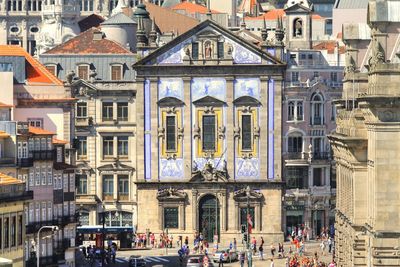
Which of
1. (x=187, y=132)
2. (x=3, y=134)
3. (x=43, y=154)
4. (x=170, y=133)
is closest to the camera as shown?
(x=3, y=134)

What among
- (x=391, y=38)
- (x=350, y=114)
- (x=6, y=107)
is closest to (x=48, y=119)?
(x=6, y=107)

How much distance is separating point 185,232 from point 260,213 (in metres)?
5.18

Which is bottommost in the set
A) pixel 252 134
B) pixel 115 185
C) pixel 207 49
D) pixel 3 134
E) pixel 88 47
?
pixel 115 185

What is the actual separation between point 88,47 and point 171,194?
18.2 m

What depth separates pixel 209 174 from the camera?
15825 cm

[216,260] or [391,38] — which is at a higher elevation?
[391,38]

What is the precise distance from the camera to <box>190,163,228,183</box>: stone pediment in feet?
519

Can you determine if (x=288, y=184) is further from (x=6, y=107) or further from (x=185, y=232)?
(x=6, y=107)

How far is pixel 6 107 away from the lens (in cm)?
12138

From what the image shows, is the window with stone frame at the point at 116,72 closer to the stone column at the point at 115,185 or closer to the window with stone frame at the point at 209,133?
the stone column at the point at 115,185

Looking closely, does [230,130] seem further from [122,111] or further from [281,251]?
[281,251]

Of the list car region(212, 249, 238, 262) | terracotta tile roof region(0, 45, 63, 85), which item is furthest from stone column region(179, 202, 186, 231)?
terracotta tile roof region(0, 45, 63, 85)

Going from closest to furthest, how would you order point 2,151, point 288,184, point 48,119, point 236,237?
point 2,151 → point 48,119 → point 236,237 → point 288,184

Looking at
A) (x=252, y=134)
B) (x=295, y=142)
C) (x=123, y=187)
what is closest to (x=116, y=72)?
(x=123, y=187)
